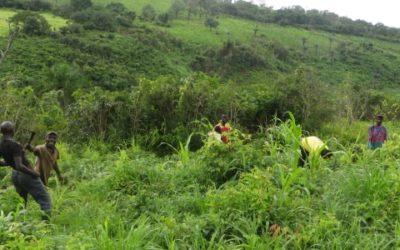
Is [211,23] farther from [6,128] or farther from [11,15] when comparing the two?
[6,128]

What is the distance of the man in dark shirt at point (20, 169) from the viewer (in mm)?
5180

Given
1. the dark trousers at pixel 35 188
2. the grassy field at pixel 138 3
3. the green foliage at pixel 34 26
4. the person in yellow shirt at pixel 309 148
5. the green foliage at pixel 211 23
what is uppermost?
the grassy field at pixel 138 3

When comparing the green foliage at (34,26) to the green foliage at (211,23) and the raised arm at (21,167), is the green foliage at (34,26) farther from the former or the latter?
the raised arm at (21,167)

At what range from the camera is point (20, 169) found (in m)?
5.14

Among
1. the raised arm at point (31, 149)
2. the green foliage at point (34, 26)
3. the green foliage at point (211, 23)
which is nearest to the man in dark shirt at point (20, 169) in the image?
the raised arm at point (31, 149)

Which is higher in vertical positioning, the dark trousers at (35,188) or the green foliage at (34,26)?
the dark trousers at (35,188)

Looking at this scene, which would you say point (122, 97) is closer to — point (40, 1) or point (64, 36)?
point (64, 36)

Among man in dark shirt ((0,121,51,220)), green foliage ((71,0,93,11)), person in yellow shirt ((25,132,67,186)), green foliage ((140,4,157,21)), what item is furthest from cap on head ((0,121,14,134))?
green foliage ((140,4,157,21))

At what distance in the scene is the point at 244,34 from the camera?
278 ft

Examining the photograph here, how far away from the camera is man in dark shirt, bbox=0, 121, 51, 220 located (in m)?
5.18

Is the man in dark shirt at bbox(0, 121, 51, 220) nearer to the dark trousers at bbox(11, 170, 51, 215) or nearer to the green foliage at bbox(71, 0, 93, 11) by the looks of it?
the dark trousers at bbox(11, 170, 51, 215)

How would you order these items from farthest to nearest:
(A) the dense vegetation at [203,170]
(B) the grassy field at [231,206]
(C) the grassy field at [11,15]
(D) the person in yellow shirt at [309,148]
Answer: (C) the grassy field at [11,15] → (D) the person in yellow shirt at [309,148] → (A) the dense vegetation at [203,170] → (B) the grassy field at [231,206]

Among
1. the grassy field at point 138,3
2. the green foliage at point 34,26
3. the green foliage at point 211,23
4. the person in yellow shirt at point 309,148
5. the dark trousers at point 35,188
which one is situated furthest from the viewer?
the grassy field at point 138,3

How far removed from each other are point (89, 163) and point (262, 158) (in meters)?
4.03
